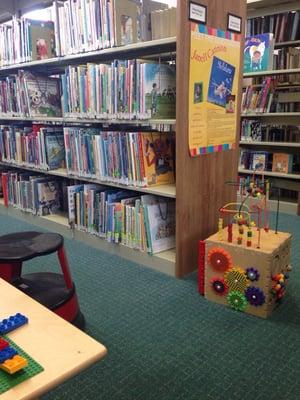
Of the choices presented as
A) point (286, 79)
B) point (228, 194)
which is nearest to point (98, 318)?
point (228, 194)

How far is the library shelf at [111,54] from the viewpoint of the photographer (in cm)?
226

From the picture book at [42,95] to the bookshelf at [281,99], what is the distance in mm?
1957

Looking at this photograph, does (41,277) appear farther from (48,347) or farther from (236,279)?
(48,347)

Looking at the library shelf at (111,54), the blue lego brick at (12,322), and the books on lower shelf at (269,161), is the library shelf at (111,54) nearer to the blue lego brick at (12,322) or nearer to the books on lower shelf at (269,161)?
the blue lego brick at (12,322)

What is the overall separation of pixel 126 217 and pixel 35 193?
1231mm

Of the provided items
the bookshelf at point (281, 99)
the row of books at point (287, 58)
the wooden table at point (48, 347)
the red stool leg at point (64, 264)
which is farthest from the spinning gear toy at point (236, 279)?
the row of books at point (287, 58)

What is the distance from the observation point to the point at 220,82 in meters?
2.27

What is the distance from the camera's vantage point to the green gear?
6.35 ft

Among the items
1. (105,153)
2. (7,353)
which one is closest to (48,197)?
(105,153)

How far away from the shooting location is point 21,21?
10.4 ft

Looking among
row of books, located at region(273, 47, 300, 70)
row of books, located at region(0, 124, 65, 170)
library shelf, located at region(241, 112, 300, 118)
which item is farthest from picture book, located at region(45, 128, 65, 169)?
row of books, located at region(273, 47, 300, 70)

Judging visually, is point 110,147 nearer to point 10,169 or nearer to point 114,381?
point 114,381

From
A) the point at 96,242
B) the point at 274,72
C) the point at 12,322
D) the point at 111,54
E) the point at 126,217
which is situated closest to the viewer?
the point at 12,322

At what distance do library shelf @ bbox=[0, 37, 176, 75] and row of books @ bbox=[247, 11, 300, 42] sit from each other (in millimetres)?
1908
